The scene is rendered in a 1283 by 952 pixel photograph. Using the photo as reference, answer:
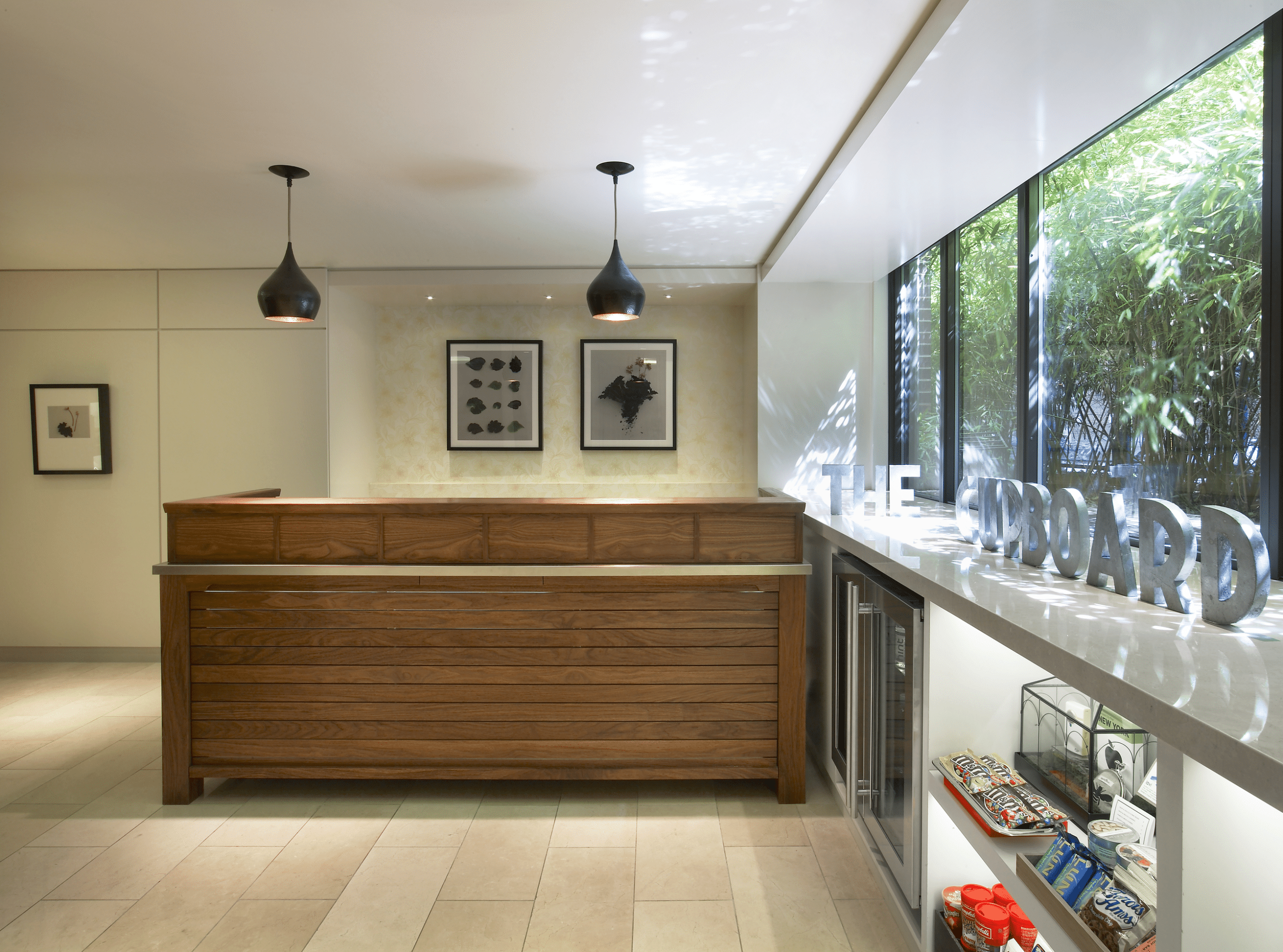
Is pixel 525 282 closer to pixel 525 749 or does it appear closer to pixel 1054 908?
pixel 525 749

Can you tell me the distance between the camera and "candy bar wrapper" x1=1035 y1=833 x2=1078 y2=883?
1.45 metres

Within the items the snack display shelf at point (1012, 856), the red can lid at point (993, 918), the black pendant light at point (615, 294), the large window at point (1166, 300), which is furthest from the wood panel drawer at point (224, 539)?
the large window at point (1166, 300)

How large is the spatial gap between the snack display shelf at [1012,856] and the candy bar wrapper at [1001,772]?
105 mm

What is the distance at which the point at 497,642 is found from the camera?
2.90 metres

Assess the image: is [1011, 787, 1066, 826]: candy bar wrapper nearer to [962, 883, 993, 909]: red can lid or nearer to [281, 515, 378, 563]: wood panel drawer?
[962, 883, 993, 909]: red can lid

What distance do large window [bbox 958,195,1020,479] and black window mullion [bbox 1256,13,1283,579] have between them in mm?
1252

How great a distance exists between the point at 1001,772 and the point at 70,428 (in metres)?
5.53

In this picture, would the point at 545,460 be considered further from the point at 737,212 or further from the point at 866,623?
the point at 866,623

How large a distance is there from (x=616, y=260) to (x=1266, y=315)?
7.48 ft

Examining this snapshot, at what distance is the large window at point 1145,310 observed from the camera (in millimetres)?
1950

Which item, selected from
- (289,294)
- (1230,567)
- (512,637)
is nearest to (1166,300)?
(1230,567)

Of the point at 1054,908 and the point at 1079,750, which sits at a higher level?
the point at 1079,750

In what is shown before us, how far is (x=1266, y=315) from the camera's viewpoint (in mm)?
Answer: 1881

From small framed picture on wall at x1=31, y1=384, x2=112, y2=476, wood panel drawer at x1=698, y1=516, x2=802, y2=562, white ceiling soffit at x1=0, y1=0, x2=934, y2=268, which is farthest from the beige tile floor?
white ceiling soffit at x1=0, y1=0, x2=934, y2=268
